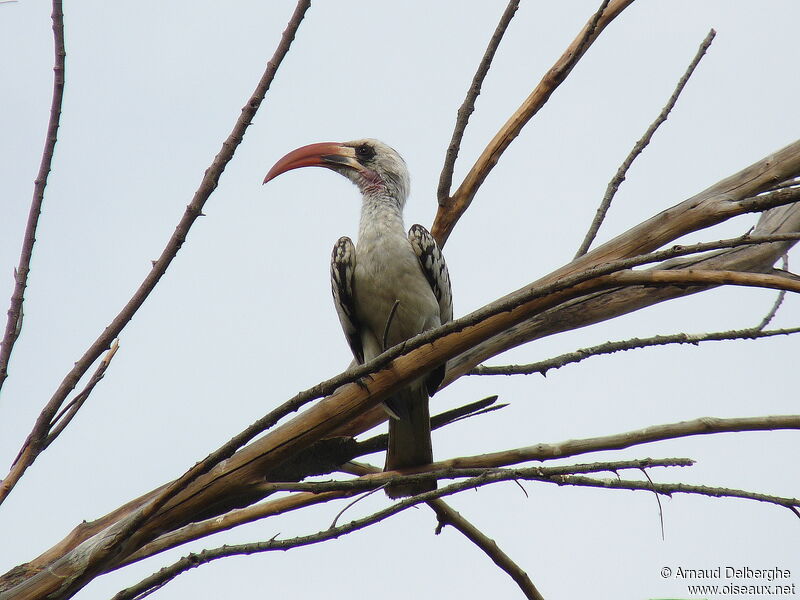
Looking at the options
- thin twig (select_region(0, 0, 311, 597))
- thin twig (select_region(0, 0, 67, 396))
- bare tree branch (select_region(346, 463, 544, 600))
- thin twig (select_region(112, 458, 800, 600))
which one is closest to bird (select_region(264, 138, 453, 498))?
bare tree branch (select_region(346, 463, 544, 600))

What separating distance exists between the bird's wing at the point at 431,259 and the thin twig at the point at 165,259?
2.04 metres

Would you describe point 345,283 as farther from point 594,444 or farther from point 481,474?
point 481,474

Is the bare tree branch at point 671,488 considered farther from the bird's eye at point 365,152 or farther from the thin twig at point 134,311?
the bird's eye at point 365,152

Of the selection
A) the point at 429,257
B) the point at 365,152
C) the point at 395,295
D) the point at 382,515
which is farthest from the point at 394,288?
the point at 382,515

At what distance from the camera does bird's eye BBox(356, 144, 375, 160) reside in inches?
217

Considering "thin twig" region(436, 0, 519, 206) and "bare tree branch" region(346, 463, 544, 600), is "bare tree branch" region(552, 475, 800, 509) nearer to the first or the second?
"bare tree branch" region(346, 463, 544, 600)

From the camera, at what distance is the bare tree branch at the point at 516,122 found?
4344 millimetres

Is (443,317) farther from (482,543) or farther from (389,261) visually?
(482,543)

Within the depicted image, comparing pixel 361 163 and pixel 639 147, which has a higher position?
pixel 361 163

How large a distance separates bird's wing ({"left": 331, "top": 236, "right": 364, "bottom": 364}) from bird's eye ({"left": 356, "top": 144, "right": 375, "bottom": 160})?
0.87m

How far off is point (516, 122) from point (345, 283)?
1272mm

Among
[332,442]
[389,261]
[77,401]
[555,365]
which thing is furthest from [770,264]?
[77,401]

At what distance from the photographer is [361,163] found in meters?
5.47

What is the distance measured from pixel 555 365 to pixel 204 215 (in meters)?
1.81
